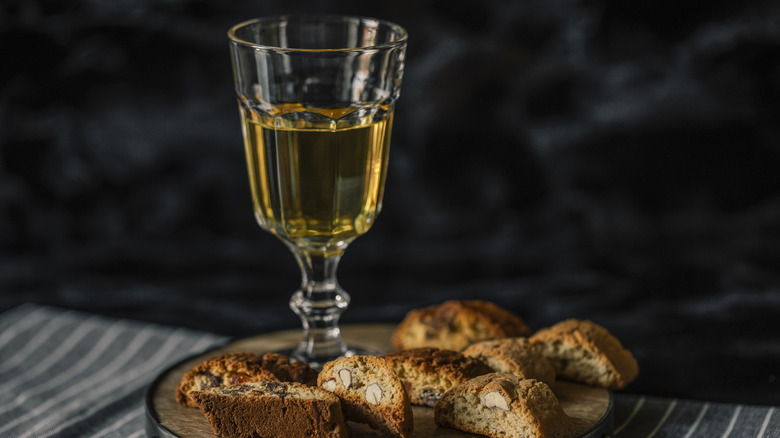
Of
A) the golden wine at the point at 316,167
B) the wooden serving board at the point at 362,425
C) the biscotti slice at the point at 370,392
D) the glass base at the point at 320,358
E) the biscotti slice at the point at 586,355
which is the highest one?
the golden wine at the point at 316,167

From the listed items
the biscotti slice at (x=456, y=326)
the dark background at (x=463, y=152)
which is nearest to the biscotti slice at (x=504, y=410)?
Result: the biscotti slice at (x=456, y=326)

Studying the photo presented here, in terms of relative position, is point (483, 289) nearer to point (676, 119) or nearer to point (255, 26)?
point (676, 119)

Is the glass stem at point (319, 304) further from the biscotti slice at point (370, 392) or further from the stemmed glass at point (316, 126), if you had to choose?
the biscotti slice at point (370, 392)

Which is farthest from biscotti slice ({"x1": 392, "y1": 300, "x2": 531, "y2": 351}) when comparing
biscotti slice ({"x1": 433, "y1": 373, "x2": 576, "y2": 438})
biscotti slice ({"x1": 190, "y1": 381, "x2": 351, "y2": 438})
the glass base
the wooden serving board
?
biscotti slice ({"x1": 190, "y1": 381, "x2": 351, "y2": 438})

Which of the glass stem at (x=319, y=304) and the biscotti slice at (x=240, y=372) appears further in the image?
the glass stem at (x=319, y=304)

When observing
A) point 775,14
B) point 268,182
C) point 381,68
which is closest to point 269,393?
point 268,182

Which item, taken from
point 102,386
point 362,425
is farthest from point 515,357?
point 102,386
